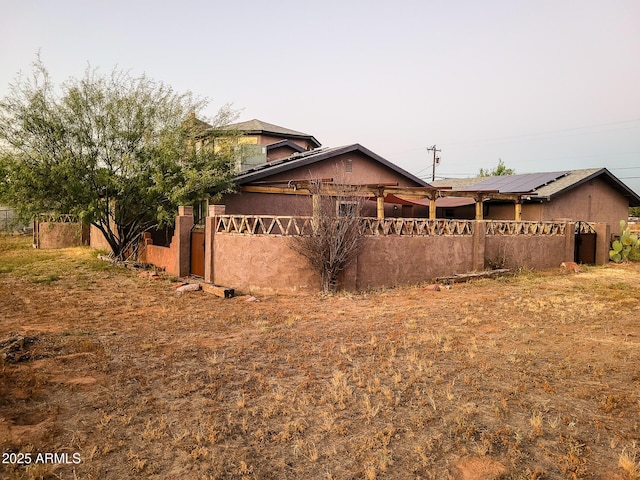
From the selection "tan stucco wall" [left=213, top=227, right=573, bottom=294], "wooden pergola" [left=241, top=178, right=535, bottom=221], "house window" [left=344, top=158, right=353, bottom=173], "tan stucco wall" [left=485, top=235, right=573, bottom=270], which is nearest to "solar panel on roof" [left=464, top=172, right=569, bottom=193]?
"wooden pergola" [left=241, top=178, right=535, bottom=221]

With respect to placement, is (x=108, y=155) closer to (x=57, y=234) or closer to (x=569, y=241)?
(x=57, y=234)

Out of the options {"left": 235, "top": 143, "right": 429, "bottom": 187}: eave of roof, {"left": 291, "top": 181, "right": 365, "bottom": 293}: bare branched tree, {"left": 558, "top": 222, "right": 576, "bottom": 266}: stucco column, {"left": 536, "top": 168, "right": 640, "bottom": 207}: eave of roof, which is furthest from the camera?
{"left": 536, "top": 168, "right": 640, "bottom": 207}: eave of roof

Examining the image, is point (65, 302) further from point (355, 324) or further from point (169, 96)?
point (169, 96)

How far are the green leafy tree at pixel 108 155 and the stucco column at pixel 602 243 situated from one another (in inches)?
689

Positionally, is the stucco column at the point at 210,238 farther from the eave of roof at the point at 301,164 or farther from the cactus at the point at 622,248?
the cactus at the point at 622,248

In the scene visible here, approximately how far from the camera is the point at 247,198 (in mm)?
16359

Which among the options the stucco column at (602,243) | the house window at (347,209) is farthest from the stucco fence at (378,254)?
the stucco column at (602,243)

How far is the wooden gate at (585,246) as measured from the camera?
1992cm

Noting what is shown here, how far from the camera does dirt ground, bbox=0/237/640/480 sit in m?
3.93

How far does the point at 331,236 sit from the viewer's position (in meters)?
11.6

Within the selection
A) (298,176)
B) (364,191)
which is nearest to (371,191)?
(364,191)

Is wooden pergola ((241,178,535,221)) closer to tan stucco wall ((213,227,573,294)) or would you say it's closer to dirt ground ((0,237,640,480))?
tan stucco wall ((213,227,573,294))

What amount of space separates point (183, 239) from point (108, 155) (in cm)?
470

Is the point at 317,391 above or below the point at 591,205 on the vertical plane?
below
